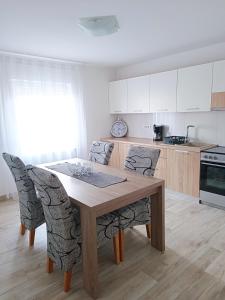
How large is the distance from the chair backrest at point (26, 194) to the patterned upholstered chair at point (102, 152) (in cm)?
108

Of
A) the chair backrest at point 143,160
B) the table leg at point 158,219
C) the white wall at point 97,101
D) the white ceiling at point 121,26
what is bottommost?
the table leg at point 158,219

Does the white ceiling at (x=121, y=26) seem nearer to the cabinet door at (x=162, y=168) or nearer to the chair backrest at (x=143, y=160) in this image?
the chair backrest at (x=143, y=160)

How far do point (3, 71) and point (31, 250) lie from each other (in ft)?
8.76

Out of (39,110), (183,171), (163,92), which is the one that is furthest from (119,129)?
(183,171)

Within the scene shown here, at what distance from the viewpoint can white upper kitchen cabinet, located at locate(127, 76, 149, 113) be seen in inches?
162

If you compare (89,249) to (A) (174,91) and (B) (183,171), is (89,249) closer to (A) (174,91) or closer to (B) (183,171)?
(B) (183,171)

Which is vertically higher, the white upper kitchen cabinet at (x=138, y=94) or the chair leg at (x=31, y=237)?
the white upper kitchen cabinet at (x=138, y=94)

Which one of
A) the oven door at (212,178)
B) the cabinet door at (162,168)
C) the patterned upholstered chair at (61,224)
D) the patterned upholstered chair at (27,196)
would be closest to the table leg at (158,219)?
the patterned upholstered chair at (61,224)

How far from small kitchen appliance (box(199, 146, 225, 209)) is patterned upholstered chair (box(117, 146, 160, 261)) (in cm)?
110

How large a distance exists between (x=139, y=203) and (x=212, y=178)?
1.47 m

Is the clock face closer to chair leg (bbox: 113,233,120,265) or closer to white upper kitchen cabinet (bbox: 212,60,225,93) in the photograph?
white upper kitchen cabinet (bbox: 212,60,225,93)

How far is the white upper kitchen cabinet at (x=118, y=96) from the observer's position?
14.9ft

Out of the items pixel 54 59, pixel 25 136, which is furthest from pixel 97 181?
pixel 54 59

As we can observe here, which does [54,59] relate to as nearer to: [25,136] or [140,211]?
[25,136]
